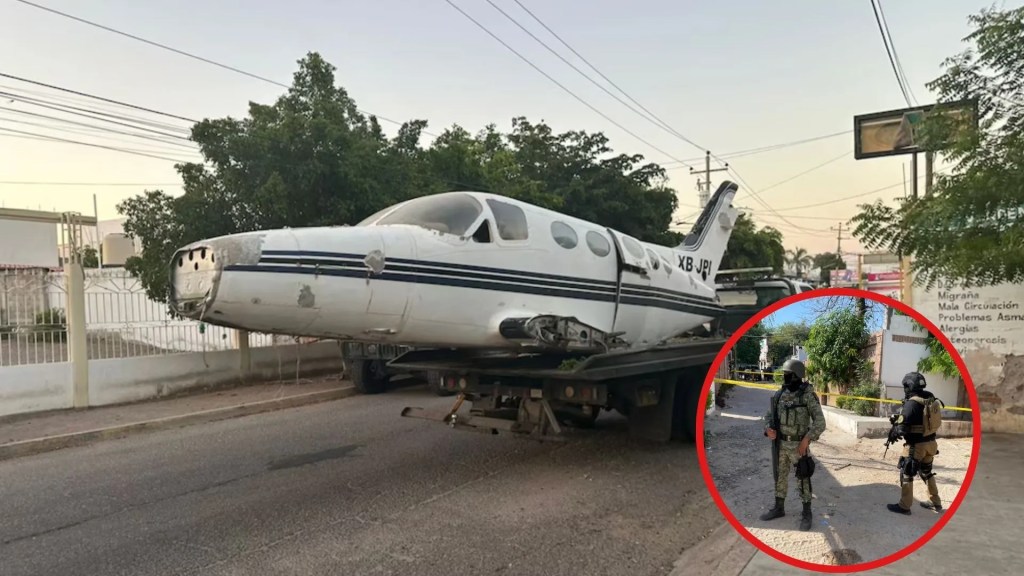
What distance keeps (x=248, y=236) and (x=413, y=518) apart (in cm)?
264

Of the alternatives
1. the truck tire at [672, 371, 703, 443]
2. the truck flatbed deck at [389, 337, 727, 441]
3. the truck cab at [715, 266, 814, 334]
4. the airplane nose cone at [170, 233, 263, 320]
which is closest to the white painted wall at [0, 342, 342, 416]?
the truck flatbed deck at [389, 337, 727, 441]

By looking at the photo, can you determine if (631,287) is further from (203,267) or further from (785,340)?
(785,340)

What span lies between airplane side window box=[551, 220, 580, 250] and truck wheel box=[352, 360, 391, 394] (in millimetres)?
6729

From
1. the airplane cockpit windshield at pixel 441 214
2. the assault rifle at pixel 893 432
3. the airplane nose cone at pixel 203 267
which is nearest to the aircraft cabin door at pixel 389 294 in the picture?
the airplane cockpit windshield at pixel 441 214

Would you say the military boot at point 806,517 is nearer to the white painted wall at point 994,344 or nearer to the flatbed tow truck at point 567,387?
the flatbed tow truck at point 567,387

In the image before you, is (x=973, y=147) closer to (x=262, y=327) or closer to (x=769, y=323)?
(x=769, y=323)

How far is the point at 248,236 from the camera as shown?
5441mm

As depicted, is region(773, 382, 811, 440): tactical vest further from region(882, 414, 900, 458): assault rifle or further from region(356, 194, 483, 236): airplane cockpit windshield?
region(356, 194, 483, 236): airplane cockpit windshield

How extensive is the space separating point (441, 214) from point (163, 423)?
6800mm

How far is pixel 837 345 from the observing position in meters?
2.00

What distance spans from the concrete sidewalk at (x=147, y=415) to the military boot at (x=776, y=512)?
10.1 m

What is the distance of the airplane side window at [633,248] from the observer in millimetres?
8477

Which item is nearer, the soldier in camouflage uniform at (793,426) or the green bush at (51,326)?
the soldier in camouflage uniform at (793,426)

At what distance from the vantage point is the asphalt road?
16.4 ft
